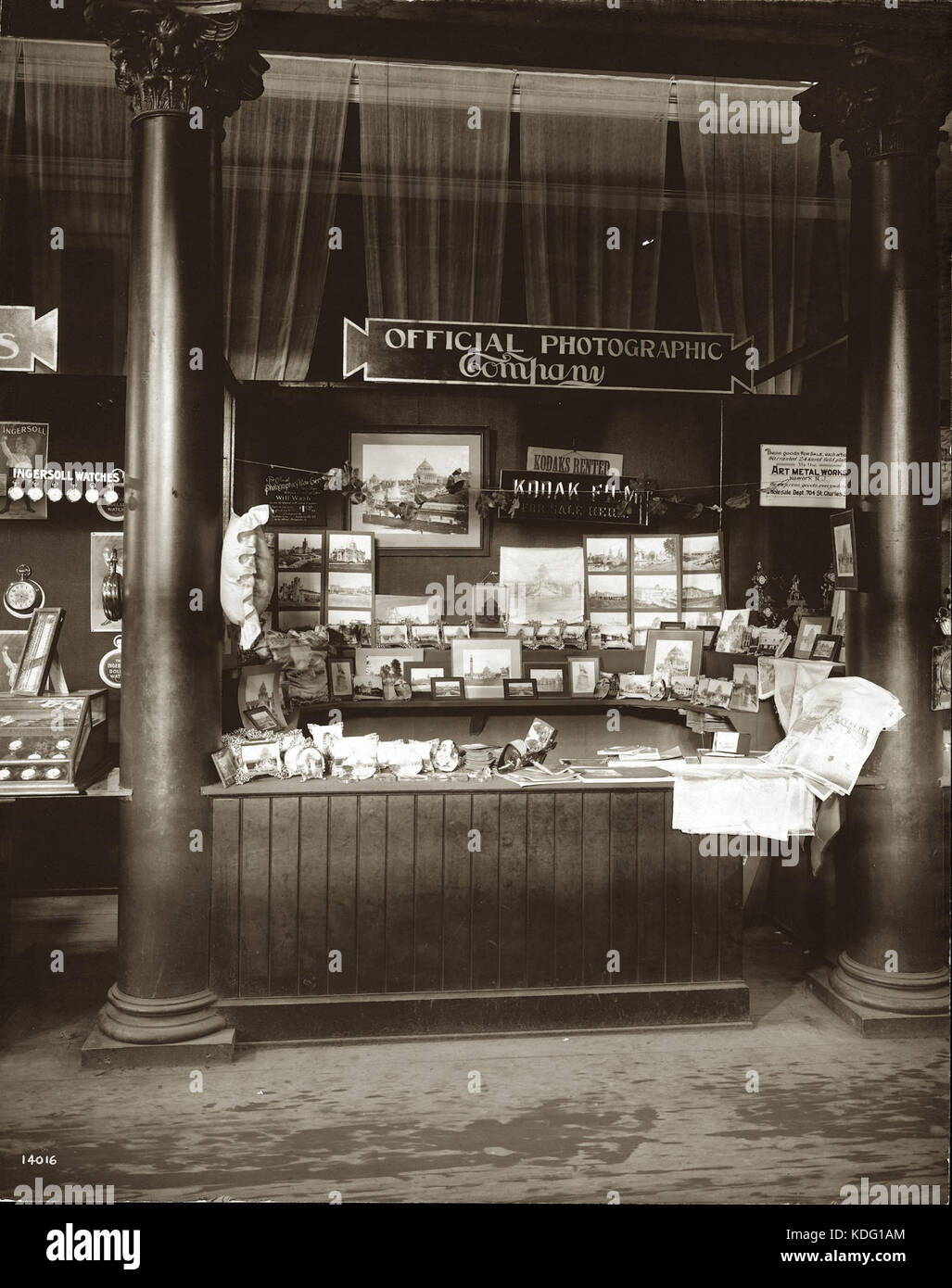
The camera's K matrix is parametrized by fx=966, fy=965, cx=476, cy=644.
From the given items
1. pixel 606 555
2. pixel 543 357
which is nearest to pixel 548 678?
pixel 606 555

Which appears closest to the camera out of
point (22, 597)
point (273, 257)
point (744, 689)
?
point (273, 257)

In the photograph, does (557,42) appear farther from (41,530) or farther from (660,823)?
(41,530)

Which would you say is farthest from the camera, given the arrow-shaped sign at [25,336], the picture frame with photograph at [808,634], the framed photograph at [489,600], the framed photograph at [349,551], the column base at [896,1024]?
the framed photograph at [489,600]

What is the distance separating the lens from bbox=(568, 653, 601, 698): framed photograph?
6.45 meters

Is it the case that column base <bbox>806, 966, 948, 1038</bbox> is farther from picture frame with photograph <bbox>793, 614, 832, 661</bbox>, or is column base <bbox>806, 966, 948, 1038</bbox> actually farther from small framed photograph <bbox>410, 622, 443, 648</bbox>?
small framed photograph <bbox>410, 622, 443, 648</bbox>

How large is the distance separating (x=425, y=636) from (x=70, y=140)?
352 centimetres

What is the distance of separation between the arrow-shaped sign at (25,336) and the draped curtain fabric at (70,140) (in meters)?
0.49

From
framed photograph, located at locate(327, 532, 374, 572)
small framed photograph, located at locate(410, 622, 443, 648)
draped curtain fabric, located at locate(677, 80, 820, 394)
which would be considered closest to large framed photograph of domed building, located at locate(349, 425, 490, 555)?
framed photograph, located at locate(327, 532, 374, 572)

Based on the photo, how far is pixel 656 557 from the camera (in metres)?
6.76

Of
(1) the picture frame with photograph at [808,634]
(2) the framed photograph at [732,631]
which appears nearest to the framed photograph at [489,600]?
(2) the framed photograph at [732,631]

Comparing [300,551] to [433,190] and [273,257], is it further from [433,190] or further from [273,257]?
[433,190]

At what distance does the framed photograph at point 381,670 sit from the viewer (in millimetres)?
6164

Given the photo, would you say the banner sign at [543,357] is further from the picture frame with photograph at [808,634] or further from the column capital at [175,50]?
the picture frame with photograph at [808,634]

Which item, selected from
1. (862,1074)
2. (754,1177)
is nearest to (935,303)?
(862,1074)
